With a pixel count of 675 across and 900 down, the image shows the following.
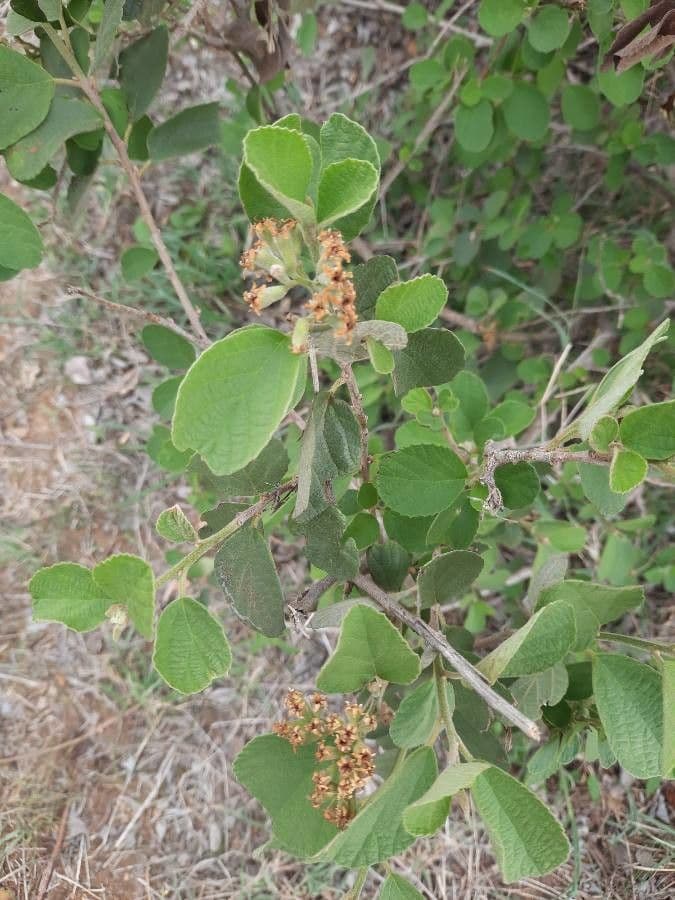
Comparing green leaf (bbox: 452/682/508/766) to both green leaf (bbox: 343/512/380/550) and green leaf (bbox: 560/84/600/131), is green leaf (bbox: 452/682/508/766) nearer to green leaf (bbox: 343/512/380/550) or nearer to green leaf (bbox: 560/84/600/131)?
green leaf (bbox: 343/512/380/550)

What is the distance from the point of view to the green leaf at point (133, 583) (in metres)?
0.89

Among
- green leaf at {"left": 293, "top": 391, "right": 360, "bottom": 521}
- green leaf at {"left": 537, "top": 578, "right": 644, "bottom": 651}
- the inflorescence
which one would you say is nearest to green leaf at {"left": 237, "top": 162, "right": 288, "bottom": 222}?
the inflorescence

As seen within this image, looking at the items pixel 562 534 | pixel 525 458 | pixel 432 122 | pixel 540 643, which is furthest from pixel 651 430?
pixel 432 122

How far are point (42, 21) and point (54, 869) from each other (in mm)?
2107

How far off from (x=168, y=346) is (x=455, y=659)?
3.11 feet

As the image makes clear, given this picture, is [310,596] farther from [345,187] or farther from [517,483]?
[345,187]

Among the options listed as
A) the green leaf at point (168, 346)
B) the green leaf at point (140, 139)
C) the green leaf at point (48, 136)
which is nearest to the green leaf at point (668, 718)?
the green leaf at point (168, 346)

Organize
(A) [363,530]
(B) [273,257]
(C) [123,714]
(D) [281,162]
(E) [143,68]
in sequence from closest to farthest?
1. (D) [281,162]
2. (B) [273,257]
3. (A) [363,530]
4. (E) [143,68]
5. (C) [123,714]

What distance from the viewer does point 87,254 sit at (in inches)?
104

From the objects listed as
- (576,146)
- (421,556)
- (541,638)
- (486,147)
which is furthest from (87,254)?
(541,638)

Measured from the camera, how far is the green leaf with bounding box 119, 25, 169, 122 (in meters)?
1.38

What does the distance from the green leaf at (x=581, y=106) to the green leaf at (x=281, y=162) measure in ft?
4.42

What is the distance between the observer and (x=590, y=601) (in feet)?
3.73

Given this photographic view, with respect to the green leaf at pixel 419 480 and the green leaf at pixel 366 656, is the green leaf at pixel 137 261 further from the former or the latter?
the green leaf at pixel 366 656
